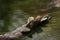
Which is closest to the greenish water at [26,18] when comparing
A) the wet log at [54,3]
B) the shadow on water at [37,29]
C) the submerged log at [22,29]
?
the shadow on water at [37,29]

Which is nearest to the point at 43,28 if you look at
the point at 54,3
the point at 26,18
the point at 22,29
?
the point at 22,29

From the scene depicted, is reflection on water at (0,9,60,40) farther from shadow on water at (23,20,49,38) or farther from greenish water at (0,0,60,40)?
shadow on water at (23,20,49,38)

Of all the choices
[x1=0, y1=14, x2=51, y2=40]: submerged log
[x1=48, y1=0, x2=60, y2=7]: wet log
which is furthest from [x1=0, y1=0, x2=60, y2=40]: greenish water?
[x1=48, y1=0, x2=60, y2=7]: wet log

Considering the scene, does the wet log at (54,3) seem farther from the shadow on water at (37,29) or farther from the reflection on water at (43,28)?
the shadow on water at (37,29)

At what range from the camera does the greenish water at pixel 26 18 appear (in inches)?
264

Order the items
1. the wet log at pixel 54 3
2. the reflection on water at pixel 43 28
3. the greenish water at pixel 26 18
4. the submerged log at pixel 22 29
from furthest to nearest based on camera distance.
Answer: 1. the wet log at pixel 54 3
2. the greenish water at pixel 26 18
3. the reflection on water at pixel 43 28
4. the submerged log at pixel 22 29

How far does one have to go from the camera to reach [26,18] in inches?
305

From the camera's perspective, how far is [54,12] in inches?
321

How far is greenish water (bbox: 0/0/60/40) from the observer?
22.0ft

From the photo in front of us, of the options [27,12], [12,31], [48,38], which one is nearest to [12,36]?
[12,31]

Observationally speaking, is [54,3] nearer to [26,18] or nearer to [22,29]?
[26,18]

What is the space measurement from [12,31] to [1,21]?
4.03ft

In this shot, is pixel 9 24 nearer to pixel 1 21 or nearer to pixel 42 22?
pixel 1 21

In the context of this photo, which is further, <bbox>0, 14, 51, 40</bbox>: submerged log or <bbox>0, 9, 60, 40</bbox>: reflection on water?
<bbox>0, 9, 60, 40</bbox>: reflection on water
